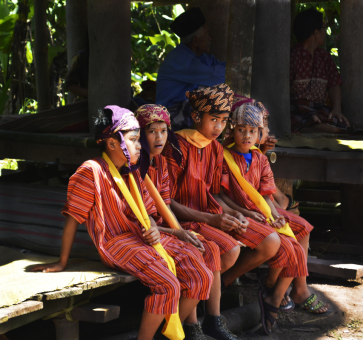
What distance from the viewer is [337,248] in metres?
5.43

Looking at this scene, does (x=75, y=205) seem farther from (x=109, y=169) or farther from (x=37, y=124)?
(x=37, y=124)

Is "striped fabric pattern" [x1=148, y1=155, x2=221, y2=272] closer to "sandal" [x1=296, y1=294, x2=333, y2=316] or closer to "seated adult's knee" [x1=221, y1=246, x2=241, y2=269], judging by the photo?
"seated adult's knee" [x1=221, y1=246, x2=241, y2=269]

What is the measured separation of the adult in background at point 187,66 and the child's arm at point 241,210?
1.33 m

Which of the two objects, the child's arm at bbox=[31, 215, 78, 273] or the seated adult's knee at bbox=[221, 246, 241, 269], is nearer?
the child's arm at bbox=[31, 215, 78, 273]

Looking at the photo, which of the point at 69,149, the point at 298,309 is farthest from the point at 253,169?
the point at 69,149

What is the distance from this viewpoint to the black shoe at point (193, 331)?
3.06 m

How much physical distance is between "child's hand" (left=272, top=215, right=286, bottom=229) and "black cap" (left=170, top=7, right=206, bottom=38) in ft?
7.36

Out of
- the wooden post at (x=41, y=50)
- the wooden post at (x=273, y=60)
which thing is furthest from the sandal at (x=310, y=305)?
the wooden post at (x=41, y=50)

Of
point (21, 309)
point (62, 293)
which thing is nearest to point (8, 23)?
point (62, 293)

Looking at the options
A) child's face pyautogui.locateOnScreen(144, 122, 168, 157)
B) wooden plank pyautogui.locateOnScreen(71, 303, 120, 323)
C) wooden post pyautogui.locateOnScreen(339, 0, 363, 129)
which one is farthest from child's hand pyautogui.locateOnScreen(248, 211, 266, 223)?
wooden post pyautogui.locateOnScreen(339, 0, 363, 129)

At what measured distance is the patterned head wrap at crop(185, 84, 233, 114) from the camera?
3457 millimetres

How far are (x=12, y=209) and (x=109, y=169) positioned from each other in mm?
1509

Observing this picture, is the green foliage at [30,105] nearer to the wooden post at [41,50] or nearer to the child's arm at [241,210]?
the wooden post at [41,50]

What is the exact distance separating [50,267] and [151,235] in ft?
1.91
